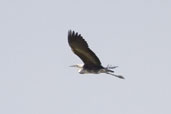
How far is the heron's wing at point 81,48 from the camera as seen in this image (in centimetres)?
2897

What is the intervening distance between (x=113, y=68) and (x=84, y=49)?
1824 mm

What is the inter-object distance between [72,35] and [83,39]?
522 millimetres

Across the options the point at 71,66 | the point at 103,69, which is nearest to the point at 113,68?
the point at 103,69

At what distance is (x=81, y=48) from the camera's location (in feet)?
95.6

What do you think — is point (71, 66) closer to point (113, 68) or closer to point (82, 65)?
point (82, 65)

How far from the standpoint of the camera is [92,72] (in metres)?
29.5

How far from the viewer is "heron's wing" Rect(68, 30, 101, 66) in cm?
2897

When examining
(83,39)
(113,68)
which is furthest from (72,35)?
(113,68)

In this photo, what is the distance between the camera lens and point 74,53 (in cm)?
2953

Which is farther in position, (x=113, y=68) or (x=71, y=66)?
(x=71, y=66)

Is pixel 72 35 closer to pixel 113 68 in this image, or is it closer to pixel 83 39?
pixel 83 39

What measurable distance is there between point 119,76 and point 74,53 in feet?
7.55

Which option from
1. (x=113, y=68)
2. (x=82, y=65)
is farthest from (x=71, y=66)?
(x=113, y=68)

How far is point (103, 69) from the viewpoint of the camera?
1132 inches
